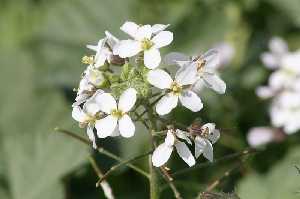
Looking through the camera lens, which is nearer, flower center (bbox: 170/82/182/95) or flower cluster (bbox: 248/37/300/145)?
flower center (bbox: 170/82/182/95)

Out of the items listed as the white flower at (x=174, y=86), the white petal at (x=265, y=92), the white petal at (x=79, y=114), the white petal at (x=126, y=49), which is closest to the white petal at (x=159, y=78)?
the white flower at (x=174, y=86)

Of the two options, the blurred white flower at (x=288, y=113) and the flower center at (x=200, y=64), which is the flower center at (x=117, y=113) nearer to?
the flower center at (x=200, y=64)

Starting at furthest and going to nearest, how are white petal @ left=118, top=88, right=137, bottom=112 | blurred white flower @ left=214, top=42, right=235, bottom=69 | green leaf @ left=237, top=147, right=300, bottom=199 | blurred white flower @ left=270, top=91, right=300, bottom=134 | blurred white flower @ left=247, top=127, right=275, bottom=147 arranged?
blurred white flower @ left=214, top=42, right=235, bottom=69, blurred white flower @ left=247, top=127, right=275, bottom=147, blurred white flower @ left=270, top=91, right=300, bottom=134, green leaf @ left=237, top=147, right=300, bottom=199, white petal @ left=118, top=88, right=137, bottom=112

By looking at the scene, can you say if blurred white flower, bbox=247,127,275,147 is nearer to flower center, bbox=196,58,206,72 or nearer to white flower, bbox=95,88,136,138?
flower center, bbox=196,58,206,72

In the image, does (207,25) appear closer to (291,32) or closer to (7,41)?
(291,32)

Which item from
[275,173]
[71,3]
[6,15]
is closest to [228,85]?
[275,173]

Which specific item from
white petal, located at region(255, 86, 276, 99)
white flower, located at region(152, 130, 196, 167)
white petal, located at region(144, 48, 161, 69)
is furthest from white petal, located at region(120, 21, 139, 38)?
white petal, located at region(255, 86, 276, 99)

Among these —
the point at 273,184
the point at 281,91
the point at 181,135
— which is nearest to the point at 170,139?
the point at 181,135
